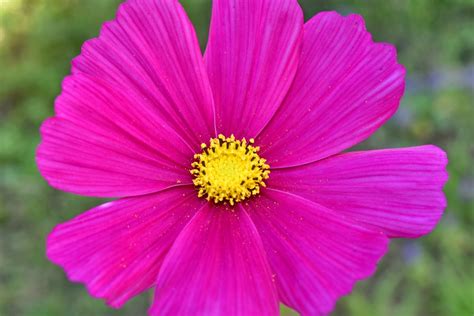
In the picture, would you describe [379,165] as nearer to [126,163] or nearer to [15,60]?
[126,163]

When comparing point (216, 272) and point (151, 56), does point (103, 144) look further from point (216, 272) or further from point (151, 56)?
point (216, 272)

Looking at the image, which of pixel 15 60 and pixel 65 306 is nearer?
pixel 65 306

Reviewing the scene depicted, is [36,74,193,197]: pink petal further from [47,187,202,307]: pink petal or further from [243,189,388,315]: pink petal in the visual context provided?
[243,189,388,315]: pink petal

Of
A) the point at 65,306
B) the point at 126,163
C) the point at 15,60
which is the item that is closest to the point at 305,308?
the point at 126,163

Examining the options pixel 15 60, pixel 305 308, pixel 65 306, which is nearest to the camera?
pixel 305 308

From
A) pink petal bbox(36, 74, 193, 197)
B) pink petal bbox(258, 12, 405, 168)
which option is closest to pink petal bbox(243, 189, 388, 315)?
pink petal bbox(258, 12, 405, 168)
